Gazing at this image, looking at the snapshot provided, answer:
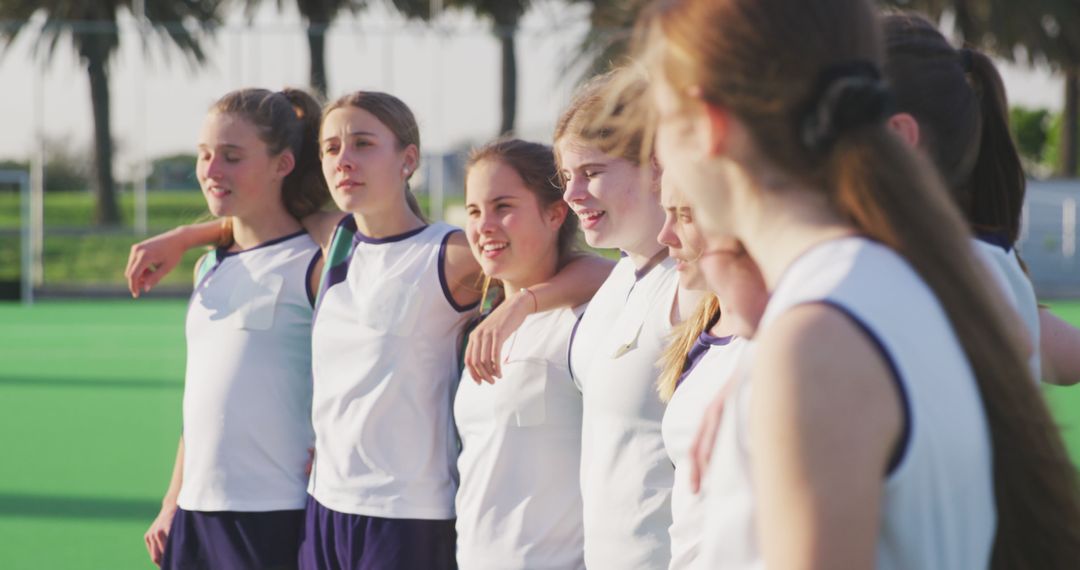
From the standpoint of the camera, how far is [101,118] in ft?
63.2

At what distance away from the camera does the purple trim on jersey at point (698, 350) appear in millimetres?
2203

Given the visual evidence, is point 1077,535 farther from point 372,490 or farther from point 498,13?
point 498,13

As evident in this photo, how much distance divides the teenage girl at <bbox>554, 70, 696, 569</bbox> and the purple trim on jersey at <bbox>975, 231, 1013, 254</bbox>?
0.62 meters

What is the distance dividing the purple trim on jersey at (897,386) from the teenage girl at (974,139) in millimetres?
589

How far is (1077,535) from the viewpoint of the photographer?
49.4 inches

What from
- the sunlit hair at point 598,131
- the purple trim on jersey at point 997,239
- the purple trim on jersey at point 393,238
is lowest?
the purple trim on jersey at point 393,238

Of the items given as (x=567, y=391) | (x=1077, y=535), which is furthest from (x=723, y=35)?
(x=567, y=391)

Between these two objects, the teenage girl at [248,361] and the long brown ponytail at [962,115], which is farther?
the teenage girl at [248,361]

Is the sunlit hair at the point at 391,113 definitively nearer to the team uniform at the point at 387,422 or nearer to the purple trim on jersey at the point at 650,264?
the team uniform at the point at 387,422

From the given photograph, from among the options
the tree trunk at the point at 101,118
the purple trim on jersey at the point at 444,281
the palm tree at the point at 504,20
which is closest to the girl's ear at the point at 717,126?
the purple trim on jersey at the point at 444,281

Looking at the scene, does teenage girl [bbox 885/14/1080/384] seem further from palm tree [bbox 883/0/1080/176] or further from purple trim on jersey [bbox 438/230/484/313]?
palm tree [bbox 883/0/1080/176]

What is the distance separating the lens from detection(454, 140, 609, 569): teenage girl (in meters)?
2.83

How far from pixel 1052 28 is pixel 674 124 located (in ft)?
102

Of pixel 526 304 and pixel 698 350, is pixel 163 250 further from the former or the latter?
pixel 698 350
